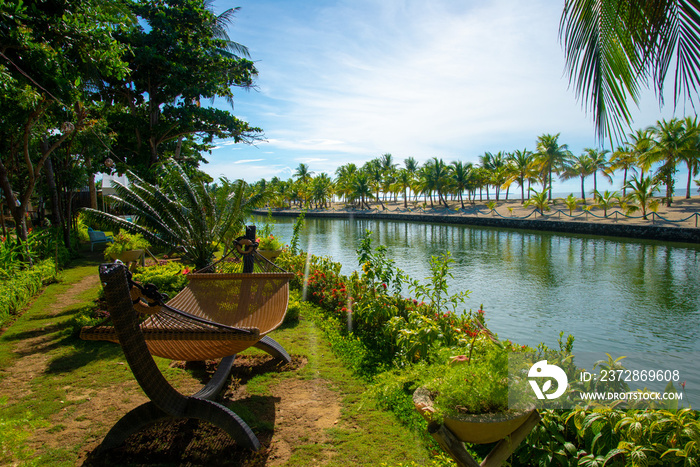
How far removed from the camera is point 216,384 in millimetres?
3318

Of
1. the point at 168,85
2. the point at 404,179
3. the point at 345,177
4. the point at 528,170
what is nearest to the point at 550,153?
the point at 528,170

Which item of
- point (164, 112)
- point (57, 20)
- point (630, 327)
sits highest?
point (164, 112)

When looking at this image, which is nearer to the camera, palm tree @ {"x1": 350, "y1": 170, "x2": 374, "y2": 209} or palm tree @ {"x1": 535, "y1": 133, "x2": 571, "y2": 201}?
palm tree @ {"x1": 535, "y1": 133, "x2": 571, "y2": 201}

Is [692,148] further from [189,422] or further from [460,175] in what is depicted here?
[189,422]

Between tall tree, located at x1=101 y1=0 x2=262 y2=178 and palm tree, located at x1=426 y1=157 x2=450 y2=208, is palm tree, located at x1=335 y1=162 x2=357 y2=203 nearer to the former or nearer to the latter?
palm tree, located at x1=426 y1=157 x2=450 y2=208

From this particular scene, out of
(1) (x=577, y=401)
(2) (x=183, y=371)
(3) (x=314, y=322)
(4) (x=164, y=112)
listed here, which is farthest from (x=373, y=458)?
(4) (x=164, y=112)

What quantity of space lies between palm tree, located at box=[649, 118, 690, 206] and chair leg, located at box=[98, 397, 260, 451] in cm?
3765

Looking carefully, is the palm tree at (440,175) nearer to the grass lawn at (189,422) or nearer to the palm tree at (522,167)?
the palm tree at (522,167)

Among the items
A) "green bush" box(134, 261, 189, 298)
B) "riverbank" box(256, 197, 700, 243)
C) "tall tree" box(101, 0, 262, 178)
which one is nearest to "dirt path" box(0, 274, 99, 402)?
"green bush" box(134, 261, 189, 298)

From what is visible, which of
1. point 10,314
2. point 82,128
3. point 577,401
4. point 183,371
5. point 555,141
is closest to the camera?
point 577,401

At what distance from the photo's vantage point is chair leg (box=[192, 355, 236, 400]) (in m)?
3.13

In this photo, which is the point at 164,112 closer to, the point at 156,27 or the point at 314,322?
the point at 156,27

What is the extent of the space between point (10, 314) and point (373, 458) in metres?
6.21

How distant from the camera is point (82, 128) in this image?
9.09m
